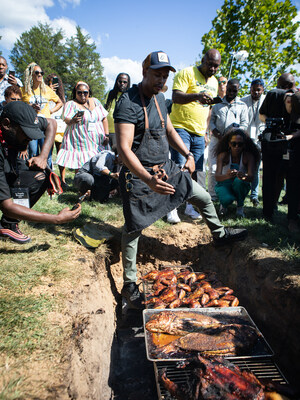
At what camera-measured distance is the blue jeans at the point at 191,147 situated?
4.60 metres

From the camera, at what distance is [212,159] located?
5.77 meters

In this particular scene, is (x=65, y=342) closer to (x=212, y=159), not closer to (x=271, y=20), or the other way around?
(x=212, y=159)

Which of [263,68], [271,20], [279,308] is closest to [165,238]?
[279,308]

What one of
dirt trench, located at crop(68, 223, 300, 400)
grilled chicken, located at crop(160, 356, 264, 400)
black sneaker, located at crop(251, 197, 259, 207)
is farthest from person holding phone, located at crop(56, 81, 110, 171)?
grilled chicken, located at crop(160, 356, 264, 400)

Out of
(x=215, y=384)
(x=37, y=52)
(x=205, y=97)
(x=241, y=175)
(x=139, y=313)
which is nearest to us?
(x=215, y=384)

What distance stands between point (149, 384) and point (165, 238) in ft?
6.84

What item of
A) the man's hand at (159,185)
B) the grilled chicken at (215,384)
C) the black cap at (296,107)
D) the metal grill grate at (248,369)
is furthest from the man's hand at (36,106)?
the grilled chicken at (215,384)

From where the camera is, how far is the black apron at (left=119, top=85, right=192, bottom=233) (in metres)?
2.99

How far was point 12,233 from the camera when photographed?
3.66 m

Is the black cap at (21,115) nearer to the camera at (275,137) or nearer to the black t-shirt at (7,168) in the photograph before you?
the black t-shirt at (7,168)

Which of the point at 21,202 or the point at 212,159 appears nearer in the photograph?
the point at 21,202

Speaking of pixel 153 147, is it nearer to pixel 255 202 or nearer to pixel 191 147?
pixel 191 147

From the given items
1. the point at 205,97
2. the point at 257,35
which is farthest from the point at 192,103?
the point at 257,35

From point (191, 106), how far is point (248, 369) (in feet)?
12.5
